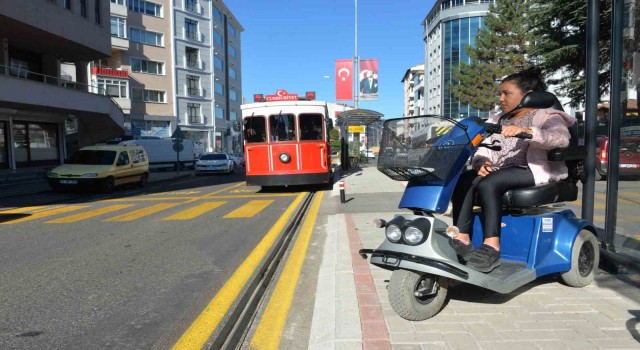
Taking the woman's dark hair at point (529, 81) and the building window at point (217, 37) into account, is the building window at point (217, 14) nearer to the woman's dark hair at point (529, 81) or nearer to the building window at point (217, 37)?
the building window at point (217, 37)

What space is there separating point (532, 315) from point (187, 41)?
53557 mm

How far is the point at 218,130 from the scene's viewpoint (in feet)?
193

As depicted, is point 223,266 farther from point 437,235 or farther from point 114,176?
point 114,176

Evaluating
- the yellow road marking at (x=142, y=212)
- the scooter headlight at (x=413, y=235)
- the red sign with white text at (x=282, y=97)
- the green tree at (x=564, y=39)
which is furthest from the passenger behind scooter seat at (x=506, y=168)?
the green tree at (x=564, y=39)

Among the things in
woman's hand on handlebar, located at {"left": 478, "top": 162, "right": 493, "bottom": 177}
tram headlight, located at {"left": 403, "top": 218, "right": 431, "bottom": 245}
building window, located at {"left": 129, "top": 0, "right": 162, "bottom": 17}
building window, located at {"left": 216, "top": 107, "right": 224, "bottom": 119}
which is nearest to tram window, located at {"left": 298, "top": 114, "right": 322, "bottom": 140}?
woman's hand on handlebar, located at {"left": 478, "top": 162, "right": 493, "bottom": 177}

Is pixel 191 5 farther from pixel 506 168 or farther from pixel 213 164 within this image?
pixel 506 168

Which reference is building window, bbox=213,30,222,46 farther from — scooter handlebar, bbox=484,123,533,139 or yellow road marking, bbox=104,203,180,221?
scooter handlebar, bbox=484,123,533,139

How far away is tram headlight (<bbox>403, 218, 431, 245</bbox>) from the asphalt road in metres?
1.84

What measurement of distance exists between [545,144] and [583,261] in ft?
4.33

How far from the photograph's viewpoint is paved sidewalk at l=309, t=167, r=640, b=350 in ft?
9.48

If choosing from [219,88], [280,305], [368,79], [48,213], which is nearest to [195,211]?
[48,213]

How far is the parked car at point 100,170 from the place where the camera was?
14.9m

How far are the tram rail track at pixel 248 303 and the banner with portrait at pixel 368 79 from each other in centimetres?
1629

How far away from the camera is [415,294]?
3209 mm
